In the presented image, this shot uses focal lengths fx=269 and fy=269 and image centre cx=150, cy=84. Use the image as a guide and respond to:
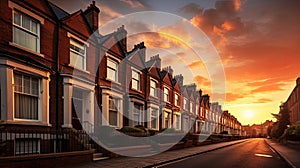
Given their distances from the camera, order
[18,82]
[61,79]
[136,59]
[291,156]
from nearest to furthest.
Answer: [18,82] → [61,79] → [291,156] → [136,59]

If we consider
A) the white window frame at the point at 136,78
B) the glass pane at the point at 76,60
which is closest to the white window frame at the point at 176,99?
the white window frame at the point at 136,78

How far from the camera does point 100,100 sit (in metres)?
19.6

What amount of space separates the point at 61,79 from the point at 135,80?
10364 millimetres

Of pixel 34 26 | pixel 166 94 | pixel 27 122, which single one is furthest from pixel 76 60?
pixel 166 94

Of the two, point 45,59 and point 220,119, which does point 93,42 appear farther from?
point 220,119

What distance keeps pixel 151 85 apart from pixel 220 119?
48084 mm

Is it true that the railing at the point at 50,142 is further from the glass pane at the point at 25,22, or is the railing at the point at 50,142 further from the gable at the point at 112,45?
the gable at the point at 112,45

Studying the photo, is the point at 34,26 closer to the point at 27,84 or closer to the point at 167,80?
the point at 27,84

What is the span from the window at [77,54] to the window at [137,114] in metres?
8.28

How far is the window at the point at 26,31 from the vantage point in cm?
1343

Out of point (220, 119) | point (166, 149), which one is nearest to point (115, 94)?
point (166, 149)

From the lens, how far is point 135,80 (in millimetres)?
25531

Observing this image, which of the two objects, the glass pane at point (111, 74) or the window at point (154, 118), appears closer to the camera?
the glass pane at point (111, 74)

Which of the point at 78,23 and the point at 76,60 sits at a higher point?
the point at 78,23
